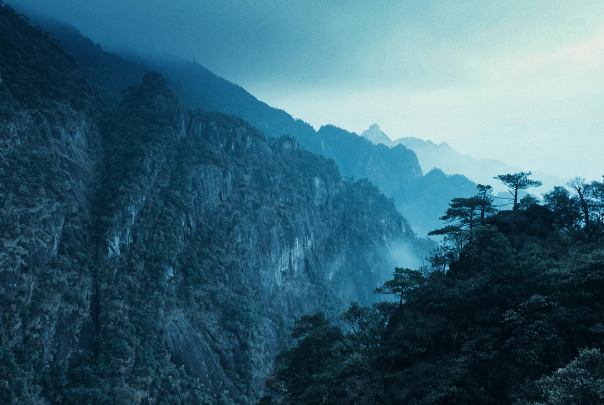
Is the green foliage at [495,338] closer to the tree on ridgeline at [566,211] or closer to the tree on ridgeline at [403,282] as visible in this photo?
the tree on ridgeline at [403,282]

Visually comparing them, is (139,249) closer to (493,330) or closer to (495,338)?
(493,330)

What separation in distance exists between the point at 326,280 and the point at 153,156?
200 ft

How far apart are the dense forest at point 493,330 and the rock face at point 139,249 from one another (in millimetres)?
27616

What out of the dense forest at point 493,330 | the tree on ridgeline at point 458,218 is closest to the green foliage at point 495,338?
the dense forest at point 493,330

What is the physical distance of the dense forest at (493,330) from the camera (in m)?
12.1

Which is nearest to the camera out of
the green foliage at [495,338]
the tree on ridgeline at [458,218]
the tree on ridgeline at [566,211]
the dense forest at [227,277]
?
the green foliage at [495,338]

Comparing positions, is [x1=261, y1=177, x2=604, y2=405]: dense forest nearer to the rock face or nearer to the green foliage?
the green foliage

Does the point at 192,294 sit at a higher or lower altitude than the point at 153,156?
lower

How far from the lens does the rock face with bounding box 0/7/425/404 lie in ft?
119

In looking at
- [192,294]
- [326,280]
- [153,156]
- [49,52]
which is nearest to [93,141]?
[153,156]

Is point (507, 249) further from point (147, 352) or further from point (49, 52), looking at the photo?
point (49, 52)

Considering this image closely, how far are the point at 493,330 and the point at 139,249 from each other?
53626 mm

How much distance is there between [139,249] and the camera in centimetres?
5184

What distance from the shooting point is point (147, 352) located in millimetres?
41562
